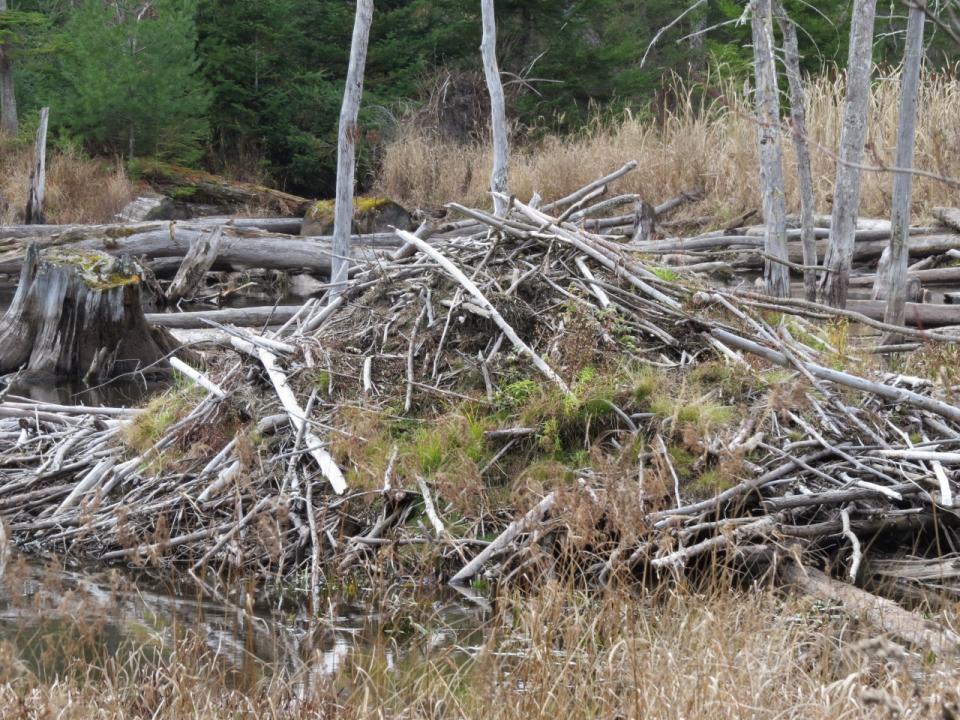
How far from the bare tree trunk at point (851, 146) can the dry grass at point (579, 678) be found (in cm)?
578

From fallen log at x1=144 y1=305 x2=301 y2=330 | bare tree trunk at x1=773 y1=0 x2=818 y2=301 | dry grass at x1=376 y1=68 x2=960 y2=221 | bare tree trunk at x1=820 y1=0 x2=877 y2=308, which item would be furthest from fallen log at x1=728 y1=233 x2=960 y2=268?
fallen log at x1=144 y1=305 x2=301 y2=330

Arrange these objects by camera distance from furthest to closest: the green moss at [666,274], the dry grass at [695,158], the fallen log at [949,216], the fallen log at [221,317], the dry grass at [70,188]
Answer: the dry grass at [70,188], the dry grass at [695,158], the fallen log at [221,317], the fallen log at [949,216], the green moss at [666,274]

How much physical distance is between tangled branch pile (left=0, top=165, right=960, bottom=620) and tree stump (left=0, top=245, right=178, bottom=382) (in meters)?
2.71

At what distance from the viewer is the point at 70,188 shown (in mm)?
19344

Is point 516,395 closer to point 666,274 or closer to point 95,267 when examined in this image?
point 666,274

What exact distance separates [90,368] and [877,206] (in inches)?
352

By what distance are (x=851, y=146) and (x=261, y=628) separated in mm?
6760

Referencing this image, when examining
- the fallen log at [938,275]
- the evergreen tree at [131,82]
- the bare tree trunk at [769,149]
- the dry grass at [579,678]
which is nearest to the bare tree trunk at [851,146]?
the bare tree trunk at [769,149]

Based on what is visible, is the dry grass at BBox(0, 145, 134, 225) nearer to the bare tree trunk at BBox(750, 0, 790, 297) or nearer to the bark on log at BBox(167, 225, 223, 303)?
the bark on log at BBox(167, 225, 223, 303)

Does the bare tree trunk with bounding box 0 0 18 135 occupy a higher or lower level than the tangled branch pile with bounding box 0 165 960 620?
higher

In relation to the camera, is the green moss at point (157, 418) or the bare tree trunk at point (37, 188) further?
the bare tree trunk at point (37, 188)

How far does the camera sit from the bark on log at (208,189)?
20.2 m

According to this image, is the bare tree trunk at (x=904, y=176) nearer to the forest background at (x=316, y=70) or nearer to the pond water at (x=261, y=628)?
the pond water at (x=261, y=628)

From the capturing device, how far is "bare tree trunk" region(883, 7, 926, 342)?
830cm
